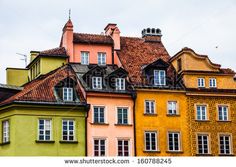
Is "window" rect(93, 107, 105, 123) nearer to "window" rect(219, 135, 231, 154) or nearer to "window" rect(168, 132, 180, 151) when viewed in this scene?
"window" rect(168, 132, 180, 151)

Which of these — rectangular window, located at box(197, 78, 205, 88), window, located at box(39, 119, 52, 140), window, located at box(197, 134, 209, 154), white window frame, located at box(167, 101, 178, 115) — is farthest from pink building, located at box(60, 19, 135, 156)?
rectangular window, located at box(197, 78, 205, 88)

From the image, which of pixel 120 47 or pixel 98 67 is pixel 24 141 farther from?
pixel 120 47

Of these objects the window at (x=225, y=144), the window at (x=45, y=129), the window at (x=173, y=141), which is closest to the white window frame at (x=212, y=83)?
the window at (x=225, y=144)

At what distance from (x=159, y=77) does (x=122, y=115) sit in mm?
4576

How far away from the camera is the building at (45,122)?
134ft

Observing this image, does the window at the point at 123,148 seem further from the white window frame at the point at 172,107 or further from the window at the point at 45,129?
the window at the point at 45,129

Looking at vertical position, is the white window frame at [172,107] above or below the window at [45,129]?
above

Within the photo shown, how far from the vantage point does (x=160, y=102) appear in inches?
1779

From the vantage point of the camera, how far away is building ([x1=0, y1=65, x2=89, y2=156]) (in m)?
40.8

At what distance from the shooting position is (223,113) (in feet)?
151

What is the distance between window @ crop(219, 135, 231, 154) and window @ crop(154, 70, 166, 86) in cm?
616

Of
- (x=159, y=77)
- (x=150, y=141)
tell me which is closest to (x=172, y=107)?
(x=159, y=77)

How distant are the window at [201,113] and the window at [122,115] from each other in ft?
18.8

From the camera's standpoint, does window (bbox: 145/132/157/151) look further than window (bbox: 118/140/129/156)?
Yes
